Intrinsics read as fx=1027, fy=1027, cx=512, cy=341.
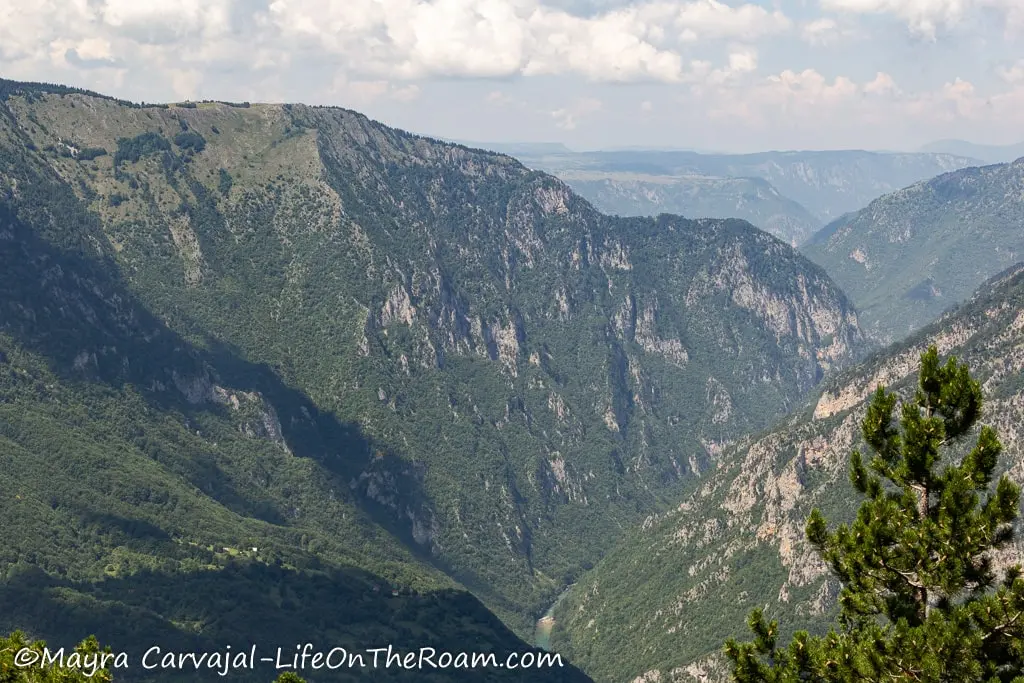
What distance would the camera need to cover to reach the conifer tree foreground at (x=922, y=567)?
55719 mm

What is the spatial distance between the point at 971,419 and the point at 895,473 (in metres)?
5.44

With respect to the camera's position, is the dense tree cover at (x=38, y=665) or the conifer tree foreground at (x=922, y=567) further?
the dense tree cover at (x=38, y=665)

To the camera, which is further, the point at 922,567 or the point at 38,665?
the point at 38,665

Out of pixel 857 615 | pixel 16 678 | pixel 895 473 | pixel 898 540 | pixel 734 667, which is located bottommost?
pixel 16 678

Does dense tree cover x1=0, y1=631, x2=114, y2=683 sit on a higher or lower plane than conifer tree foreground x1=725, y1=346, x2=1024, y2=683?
lower

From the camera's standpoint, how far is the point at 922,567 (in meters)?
60.7

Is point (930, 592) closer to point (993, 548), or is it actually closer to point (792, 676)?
point (993, 548)

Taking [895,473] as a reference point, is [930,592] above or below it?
below

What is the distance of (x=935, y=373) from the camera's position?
6253 cm

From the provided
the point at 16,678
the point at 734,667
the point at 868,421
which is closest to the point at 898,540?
the point at 868,421

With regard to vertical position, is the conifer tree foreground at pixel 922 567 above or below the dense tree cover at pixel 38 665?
above

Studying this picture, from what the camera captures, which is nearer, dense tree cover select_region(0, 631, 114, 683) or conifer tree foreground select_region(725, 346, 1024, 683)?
conifer tree foreground select_region(725, 346, 1024, 683)

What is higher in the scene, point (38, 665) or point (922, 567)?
point (922, 567)

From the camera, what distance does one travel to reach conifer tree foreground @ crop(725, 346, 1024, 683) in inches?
2194
